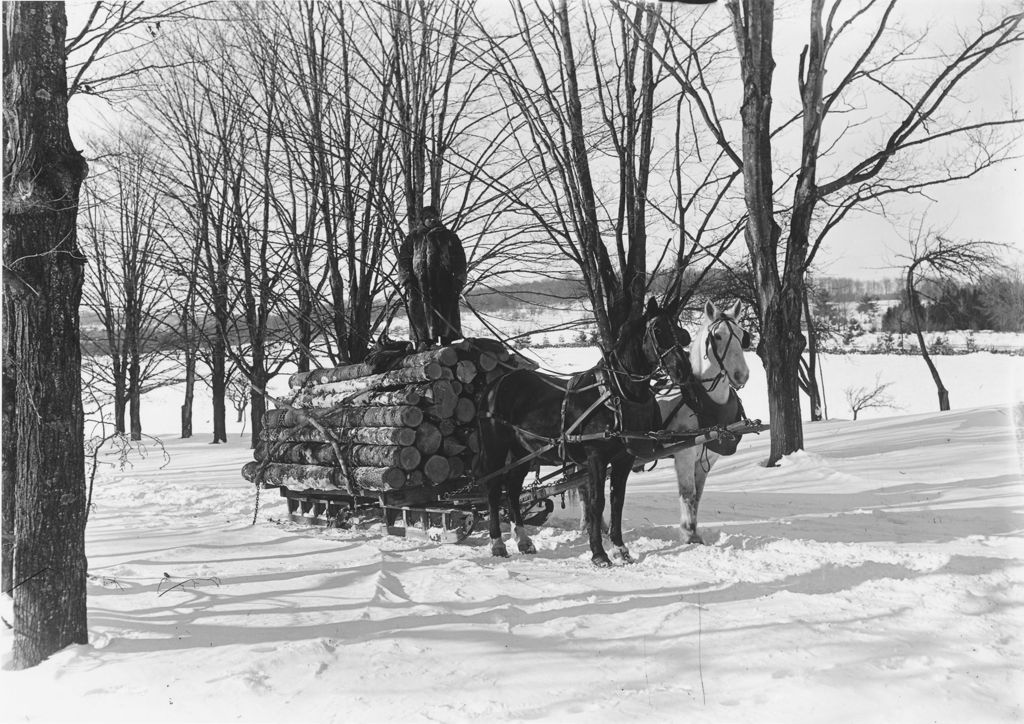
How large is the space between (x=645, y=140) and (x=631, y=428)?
5.31 meters

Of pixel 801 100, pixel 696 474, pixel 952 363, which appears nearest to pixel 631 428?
pixel 696 474

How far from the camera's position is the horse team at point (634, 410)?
262 inches

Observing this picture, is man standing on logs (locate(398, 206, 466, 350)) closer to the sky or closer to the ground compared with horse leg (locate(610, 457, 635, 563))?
closer to the sky

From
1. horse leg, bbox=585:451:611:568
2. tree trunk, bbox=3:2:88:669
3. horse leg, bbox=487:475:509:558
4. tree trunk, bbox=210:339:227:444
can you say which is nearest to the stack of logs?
horse leg, bbox=487:475:509:558

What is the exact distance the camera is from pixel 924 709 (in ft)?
11.1

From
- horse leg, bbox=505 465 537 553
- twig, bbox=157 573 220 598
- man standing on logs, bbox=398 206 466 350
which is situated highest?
man standing on logs, bbox=398 206 466 350

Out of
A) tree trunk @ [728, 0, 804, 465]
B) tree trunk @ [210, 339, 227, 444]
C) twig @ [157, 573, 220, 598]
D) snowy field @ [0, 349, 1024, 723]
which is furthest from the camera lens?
tree trunk @ [210, 339, 227, 444]

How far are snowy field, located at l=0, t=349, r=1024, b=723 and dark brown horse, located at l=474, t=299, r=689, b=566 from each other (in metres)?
0.56

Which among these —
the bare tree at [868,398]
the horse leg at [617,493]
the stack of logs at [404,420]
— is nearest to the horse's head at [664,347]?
the horse leg at [617,493]

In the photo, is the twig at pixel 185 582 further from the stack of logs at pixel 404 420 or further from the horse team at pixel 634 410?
the horse team at pixel 634 410

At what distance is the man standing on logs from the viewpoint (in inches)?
339

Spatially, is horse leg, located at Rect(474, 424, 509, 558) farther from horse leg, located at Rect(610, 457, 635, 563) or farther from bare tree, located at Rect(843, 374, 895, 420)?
bare tree, located at Rect(843, 374, 895, 420)

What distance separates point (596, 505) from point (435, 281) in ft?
11.1

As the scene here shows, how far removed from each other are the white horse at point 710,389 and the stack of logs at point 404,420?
6.48 feet
